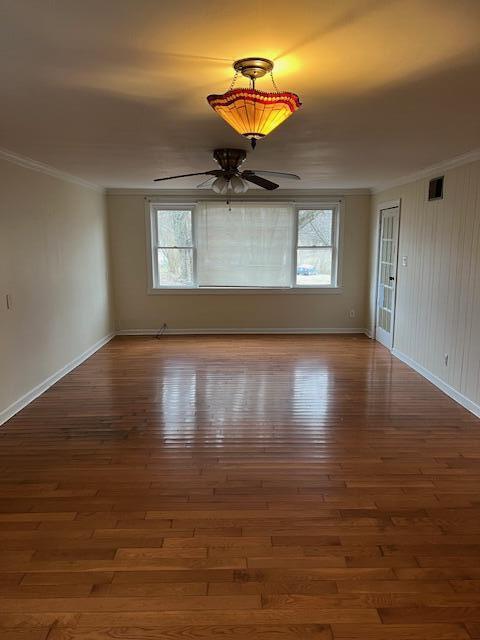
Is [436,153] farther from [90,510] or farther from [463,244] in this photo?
[90,510]

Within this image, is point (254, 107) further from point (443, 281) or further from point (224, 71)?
point (443, 281)

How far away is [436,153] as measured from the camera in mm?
4105

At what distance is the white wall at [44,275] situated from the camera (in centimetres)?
395

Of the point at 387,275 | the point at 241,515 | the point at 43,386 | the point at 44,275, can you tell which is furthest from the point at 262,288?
the point at 241,515

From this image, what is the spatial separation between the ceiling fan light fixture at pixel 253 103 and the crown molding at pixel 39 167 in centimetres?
266

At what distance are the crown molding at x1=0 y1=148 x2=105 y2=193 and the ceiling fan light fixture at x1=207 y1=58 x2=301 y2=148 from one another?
266 cm

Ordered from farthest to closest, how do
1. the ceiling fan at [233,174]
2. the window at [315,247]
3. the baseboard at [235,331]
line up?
1. the baseboard at [235,331]
2. the window at [315,247]
3. the ceiling fan at [233,174]

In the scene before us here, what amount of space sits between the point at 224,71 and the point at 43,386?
12.3 feet

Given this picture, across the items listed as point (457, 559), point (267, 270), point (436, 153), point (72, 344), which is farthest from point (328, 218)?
point (457, 559)

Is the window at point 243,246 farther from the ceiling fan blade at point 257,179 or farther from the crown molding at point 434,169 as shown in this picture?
the ceiling fan blade at point 257,179

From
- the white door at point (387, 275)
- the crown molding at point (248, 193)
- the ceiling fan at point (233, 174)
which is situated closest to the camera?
the ceiling fan at point (233, 174)

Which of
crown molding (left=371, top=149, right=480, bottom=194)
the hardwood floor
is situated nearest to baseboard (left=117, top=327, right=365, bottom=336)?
crown molding (left=371, top=149, right=480, bottom=194)

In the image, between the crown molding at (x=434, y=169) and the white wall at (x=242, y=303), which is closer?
the crown molding at (x=434, y=169)

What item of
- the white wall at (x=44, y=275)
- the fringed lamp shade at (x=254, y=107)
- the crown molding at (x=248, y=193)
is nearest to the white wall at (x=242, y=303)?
the crown molding at (x=248, y=193)
